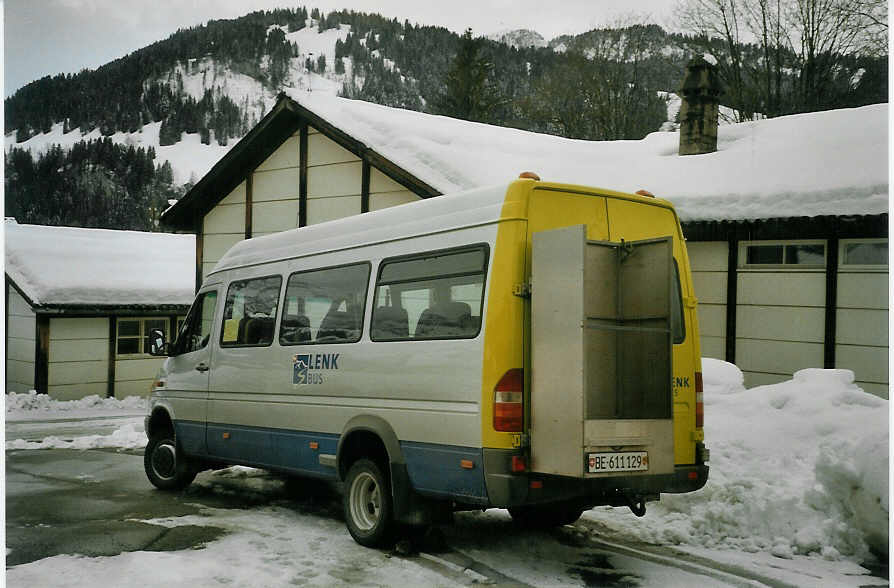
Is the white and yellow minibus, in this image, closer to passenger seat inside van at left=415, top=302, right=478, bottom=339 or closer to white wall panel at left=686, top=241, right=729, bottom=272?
passenger seat inside van at left=415, top=302, right=478, bottom=339

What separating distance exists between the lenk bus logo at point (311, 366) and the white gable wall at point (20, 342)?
14861 mm

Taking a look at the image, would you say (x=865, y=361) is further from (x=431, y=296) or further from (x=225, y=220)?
(x=225, y=220)

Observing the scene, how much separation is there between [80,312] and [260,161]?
855 centimetres

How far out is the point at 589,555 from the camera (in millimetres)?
6254

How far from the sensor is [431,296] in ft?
20.0

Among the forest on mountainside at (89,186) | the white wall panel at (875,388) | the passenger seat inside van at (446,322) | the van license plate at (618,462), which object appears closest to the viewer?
the van license plate at (618,462)

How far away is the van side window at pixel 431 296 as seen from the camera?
5715 mm

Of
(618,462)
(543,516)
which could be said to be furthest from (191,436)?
(618,462)

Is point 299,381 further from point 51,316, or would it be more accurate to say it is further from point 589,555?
point 51,316

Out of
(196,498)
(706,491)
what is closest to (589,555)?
(706,491)

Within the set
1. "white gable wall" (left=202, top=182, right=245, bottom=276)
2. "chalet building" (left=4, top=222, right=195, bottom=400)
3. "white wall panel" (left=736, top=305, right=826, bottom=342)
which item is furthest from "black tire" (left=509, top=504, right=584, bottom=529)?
"chalet building" (left=4, top=222, right=195, bottom=400)

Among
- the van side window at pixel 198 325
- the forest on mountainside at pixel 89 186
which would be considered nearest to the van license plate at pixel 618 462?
the van side window at pixel 198 325

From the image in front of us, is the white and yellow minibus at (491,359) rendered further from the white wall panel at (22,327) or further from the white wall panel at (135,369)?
the white wall panel at (135,369)

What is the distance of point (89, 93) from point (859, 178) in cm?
990
